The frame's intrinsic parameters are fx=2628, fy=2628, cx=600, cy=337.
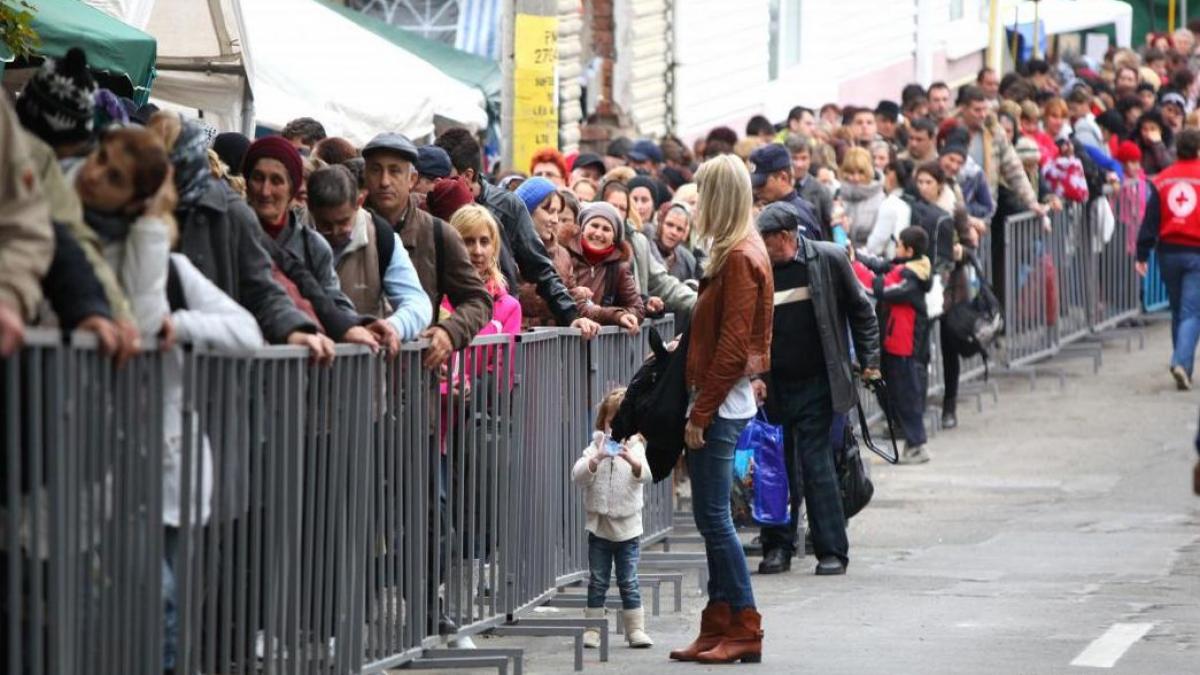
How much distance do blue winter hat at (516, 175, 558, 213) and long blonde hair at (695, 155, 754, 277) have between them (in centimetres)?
233

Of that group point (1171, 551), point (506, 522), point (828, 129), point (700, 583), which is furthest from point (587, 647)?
point (828, 129)

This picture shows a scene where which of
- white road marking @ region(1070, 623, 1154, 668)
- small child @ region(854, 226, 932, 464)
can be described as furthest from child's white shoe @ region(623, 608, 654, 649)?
small child @ region(854, 226, 932, 464)

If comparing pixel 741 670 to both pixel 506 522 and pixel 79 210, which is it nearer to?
pixel 506 522

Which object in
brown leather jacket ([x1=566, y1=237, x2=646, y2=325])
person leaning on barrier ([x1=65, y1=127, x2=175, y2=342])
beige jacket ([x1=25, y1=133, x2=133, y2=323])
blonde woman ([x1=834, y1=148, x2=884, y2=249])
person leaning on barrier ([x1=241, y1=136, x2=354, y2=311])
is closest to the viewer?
beige jacket ([x1=25, y1=133, x2=133, y2=323])

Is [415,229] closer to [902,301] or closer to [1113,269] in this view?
[902,301]

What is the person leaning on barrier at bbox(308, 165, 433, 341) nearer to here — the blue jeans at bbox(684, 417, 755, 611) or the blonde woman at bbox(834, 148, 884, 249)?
the blue jeans at bbox(684, 417, 755, 611)

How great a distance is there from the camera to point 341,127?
1720cm

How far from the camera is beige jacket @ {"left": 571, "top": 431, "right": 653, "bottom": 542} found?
10375 millimetres

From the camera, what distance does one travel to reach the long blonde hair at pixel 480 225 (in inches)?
419

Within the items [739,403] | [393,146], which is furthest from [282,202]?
[739,403]

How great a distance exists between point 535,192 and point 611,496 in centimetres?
249

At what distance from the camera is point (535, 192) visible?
12.5 metres

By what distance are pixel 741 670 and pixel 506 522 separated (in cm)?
113

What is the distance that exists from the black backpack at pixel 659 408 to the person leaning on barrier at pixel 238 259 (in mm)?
2307
